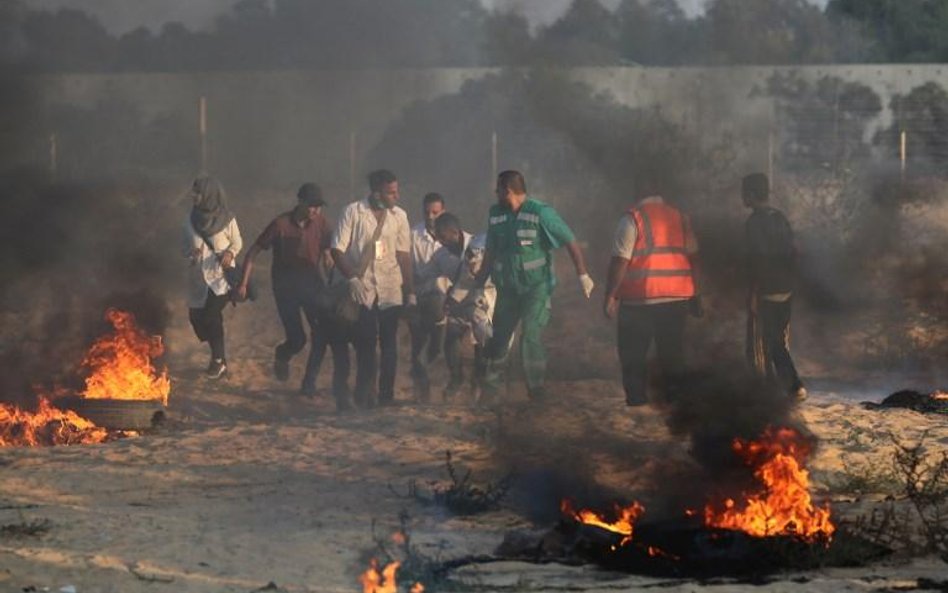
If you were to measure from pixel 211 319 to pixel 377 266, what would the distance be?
2146 mm

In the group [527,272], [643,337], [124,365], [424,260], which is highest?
[424,260]

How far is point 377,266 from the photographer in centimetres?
1264

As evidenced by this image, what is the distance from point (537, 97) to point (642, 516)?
22273mm

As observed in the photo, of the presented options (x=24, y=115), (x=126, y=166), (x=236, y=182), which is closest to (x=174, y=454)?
(x=24, y=115)

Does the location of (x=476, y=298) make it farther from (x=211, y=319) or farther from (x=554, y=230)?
(x=211, y=319)

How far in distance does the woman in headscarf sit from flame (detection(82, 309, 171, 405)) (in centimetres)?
123

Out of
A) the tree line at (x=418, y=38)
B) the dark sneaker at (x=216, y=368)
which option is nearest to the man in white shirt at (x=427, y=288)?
Result: the dark sneaker at (x=216, y=368)

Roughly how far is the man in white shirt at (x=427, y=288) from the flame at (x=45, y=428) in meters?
3.02

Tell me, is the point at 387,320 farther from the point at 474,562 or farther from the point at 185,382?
the point at 474,562

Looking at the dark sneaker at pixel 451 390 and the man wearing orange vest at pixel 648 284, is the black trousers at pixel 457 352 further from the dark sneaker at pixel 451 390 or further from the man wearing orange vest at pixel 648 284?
the man wearing orange vest at pixel 648 284

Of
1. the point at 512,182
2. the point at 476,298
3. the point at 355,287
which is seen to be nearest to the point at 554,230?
the point at 512,182

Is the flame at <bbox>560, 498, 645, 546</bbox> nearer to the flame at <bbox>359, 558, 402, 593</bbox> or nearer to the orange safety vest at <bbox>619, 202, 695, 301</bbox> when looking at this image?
the flame at <bbox>359, 558, 402, 593</bbox>

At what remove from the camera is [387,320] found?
12.8 m

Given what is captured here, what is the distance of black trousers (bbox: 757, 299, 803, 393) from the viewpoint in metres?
12.1
